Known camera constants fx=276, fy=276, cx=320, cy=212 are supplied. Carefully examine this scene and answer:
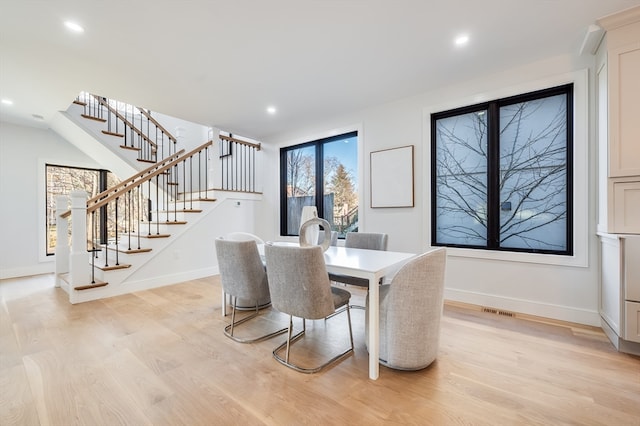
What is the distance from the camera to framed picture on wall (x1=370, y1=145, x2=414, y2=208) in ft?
11.6

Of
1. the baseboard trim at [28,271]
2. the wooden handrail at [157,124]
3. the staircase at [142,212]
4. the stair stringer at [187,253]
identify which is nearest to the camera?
the staircase at [142,212]

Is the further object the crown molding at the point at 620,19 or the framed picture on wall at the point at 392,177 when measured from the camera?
the framed picture on wall at the point at 392,177

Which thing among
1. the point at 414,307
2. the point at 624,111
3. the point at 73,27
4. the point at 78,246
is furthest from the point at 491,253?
the point at 78,246

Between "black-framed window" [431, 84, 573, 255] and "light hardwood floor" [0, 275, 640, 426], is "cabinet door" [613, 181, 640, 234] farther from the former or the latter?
"light hardwood floor" [0, 275, 640, 426]

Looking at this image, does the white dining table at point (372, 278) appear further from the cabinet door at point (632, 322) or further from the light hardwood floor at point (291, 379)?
the cabinet door at point (632, 322)

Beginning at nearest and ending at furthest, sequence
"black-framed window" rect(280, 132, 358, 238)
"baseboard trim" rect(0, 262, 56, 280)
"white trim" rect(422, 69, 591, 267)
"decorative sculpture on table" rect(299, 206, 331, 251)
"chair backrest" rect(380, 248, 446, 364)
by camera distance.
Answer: "chair backrest" rect(380, 248, 446, 364) → "decorative sculpture on table" rect(299, 206, 331, 251) → "white trim" rect(422, 69, 591, 267) → "black-framed window" rect(280, 132, 358, 238) → "baseboard trim" rect(0, 262, 56, 280)

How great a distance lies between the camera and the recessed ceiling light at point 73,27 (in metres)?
Result: 2.17

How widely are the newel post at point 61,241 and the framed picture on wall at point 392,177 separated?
4.50 m

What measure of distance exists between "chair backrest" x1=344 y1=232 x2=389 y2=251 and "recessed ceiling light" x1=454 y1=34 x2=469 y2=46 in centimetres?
188

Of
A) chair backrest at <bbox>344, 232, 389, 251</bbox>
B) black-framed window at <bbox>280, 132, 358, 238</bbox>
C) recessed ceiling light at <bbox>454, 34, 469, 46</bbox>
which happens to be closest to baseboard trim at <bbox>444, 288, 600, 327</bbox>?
chair backrest at <bbox>344, 232, 389, 251</bbox>

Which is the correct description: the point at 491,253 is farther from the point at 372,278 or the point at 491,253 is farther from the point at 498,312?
the point at 372,278

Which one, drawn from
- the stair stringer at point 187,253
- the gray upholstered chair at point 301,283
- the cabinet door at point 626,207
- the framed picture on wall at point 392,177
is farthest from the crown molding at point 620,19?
the stair stringer at point 187,253

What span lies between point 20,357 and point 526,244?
177 inches

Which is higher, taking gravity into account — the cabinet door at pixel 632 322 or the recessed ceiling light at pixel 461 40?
the recessed ceiling light at pixel 461 40
